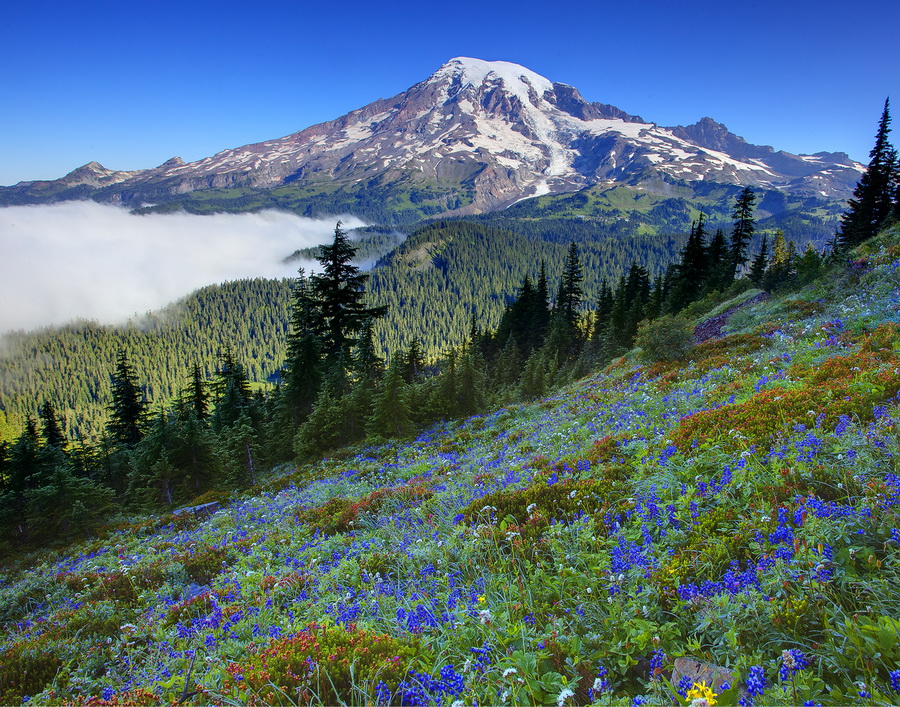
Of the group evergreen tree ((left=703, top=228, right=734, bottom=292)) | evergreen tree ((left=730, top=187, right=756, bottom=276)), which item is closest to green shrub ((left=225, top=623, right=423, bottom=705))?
evergreen tree ((left=703, top=228, right=734, bottom=292))

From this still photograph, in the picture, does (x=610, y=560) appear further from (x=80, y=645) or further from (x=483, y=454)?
(x=483, y=454)

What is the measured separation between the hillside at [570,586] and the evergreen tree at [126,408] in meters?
42.2

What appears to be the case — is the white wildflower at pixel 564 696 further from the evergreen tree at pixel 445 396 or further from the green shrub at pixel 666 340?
the evergreen tree at pixel 445 396

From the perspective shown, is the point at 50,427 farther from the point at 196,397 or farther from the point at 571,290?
the point at 571,290

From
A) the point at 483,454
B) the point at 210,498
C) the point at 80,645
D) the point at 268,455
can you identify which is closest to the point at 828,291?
the point at 483,454

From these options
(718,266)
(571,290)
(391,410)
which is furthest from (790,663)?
(571,290)

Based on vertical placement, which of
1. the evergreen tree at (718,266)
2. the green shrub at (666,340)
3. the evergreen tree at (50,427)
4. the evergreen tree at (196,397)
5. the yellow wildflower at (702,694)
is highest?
the evergreen tree at (718,266)

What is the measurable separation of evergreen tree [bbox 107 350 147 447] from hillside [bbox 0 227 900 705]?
1662 inches

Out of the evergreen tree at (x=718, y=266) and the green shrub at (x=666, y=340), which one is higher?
the evergreen tree at (x=718, y=266)

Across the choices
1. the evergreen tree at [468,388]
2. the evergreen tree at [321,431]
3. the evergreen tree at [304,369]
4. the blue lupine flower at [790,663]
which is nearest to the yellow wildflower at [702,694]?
the blue lupine flower at [790,663]

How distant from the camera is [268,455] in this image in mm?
26703

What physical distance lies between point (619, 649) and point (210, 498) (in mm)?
18379

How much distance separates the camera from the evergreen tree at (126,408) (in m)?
43.6

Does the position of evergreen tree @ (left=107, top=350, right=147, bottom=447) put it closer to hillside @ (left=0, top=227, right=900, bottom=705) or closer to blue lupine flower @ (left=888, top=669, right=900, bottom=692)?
hillside @ (left=0, top=227, right=900, bottom=705)
